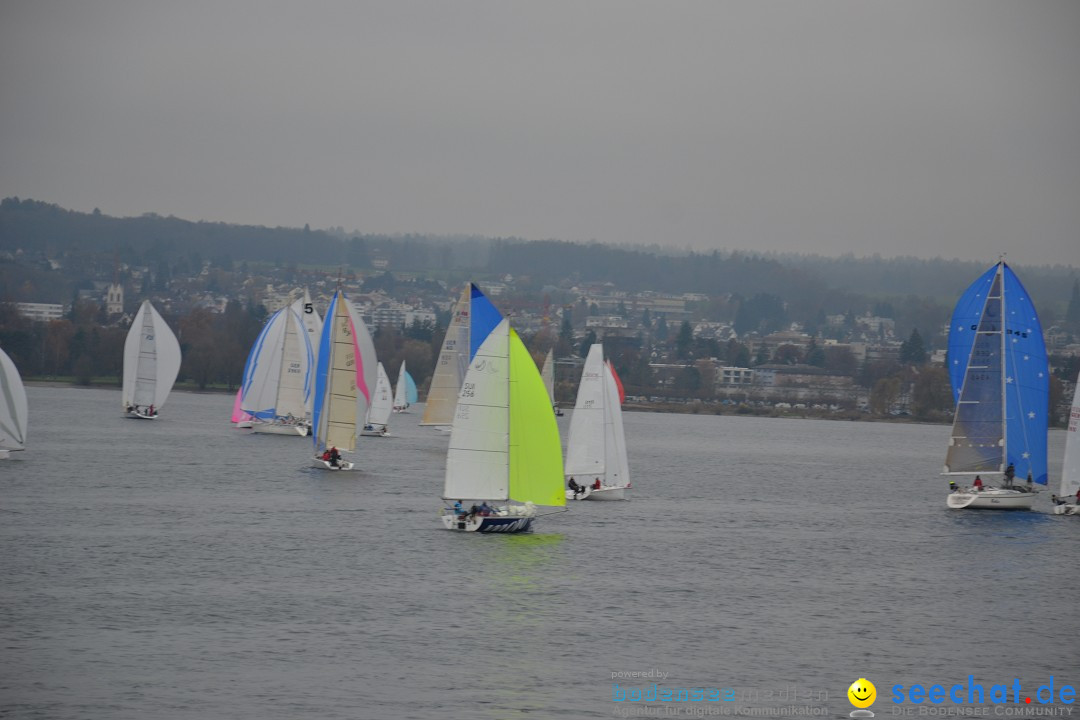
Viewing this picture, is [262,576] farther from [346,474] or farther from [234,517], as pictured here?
[346,474]

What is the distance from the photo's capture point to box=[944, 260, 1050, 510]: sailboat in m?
45.2

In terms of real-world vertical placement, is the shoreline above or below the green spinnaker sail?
below

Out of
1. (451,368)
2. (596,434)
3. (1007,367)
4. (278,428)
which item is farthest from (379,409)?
(1007,367)

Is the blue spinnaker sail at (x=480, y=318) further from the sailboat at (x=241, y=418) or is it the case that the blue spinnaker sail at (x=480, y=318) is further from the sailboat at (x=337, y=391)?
the sailboat at (x=241, y=418)

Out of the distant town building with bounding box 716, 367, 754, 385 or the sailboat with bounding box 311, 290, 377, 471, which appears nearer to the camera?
the sailboat with bounding box 311, 290, 377, 471

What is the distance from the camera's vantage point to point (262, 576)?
30781 mm

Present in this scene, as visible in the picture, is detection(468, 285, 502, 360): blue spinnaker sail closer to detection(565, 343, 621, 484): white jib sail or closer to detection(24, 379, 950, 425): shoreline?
detection(565, 343, 621, 484): white jib sail

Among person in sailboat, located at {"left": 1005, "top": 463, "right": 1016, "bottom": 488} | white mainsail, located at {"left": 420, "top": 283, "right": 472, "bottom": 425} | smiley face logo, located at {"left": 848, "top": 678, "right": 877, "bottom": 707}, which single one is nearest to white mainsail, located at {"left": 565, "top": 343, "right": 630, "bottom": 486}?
white mainsail, located at {"left": 420, "top": 283, "right": 472, "bottom": 425}

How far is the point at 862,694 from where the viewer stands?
22516 millimetres

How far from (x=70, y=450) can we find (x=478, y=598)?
36120mm

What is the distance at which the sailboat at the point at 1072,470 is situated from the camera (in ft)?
143

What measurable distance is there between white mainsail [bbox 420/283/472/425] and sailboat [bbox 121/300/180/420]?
2118 centimetres

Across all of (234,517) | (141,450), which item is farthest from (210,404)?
(234,517)

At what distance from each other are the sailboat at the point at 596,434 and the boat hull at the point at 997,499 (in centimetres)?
1142
